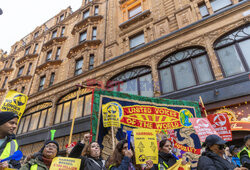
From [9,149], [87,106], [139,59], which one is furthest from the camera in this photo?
[87,106]

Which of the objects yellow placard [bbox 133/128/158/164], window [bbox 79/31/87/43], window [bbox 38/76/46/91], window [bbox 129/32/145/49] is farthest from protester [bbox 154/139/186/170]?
window [bbox 38/76/46/91]

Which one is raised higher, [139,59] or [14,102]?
[139,59]

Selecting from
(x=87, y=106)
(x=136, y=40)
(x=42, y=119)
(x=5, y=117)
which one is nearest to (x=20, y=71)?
(x=42, y=119)

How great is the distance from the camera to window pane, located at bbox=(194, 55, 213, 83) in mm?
8539

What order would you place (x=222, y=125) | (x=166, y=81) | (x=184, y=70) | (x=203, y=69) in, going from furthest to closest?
(x=166, y=81) → (x=184, y=70) → (x=203, y=69) → (x=222, y=125)

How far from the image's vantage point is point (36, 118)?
1512 cm

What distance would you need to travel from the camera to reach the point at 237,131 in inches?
257

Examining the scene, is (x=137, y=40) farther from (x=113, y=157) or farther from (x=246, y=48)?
(x=113, y=157)

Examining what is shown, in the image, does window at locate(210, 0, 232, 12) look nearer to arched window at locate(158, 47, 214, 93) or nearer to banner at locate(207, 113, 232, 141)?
arched window at locate(158, 47, 214, 93)

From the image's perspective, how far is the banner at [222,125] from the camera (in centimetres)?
489

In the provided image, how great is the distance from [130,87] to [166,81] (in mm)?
2621

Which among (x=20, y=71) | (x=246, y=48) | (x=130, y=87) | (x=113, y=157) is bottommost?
→ (x=113, y=157)

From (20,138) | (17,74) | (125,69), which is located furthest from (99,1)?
(20,138)

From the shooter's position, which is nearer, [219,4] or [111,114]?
[111,114]
